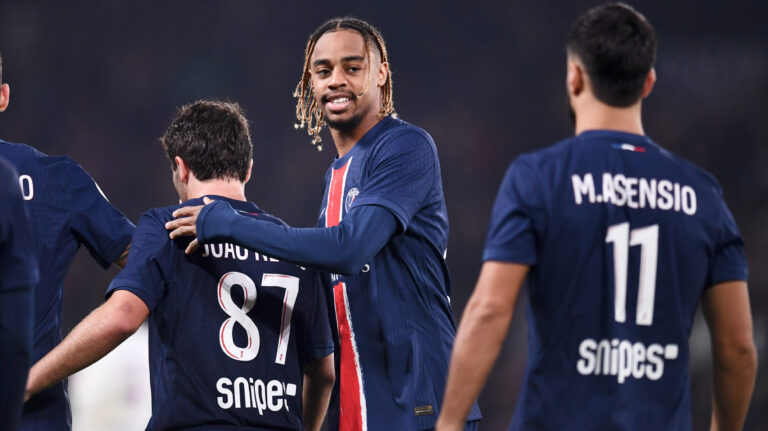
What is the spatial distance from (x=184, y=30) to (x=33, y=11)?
1.27 meters

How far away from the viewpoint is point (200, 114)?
2701 millimetres

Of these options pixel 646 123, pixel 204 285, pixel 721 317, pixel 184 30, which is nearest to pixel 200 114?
pixel 204 285

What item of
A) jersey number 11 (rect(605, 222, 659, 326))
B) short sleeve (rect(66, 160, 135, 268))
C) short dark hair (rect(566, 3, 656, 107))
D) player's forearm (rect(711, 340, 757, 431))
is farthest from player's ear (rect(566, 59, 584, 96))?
short sleeve (rect(66, 160, 135, 268))

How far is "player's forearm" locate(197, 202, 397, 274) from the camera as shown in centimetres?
234

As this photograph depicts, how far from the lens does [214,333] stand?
2418 mm

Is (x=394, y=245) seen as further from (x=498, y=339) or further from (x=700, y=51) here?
(x=700, y=51)

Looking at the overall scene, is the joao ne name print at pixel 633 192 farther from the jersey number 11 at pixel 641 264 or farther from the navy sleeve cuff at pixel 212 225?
the navy sleeve cuff at pixel 212 225

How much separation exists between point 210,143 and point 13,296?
1114 mm

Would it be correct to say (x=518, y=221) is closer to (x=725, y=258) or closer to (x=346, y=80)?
(x=725, y=258)

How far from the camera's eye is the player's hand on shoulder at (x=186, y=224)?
2381mm

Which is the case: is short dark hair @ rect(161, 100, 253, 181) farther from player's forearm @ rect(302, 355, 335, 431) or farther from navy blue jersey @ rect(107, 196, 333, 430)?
player's forearm @ rect(302, 355, 335, 431)

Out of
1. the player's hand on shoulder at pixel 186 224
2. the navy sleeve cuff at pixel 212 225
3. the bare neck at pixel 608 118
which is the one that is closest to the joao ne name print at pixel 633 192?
the bare neck at pixel 608 118

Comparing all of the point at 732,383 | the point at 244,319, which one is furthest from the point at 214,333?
the point at 732,383

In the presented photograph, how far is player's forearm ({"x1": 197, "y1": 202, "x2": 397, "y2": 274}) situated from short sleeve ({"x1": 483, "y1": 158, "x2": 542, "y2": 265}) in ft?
2.02
